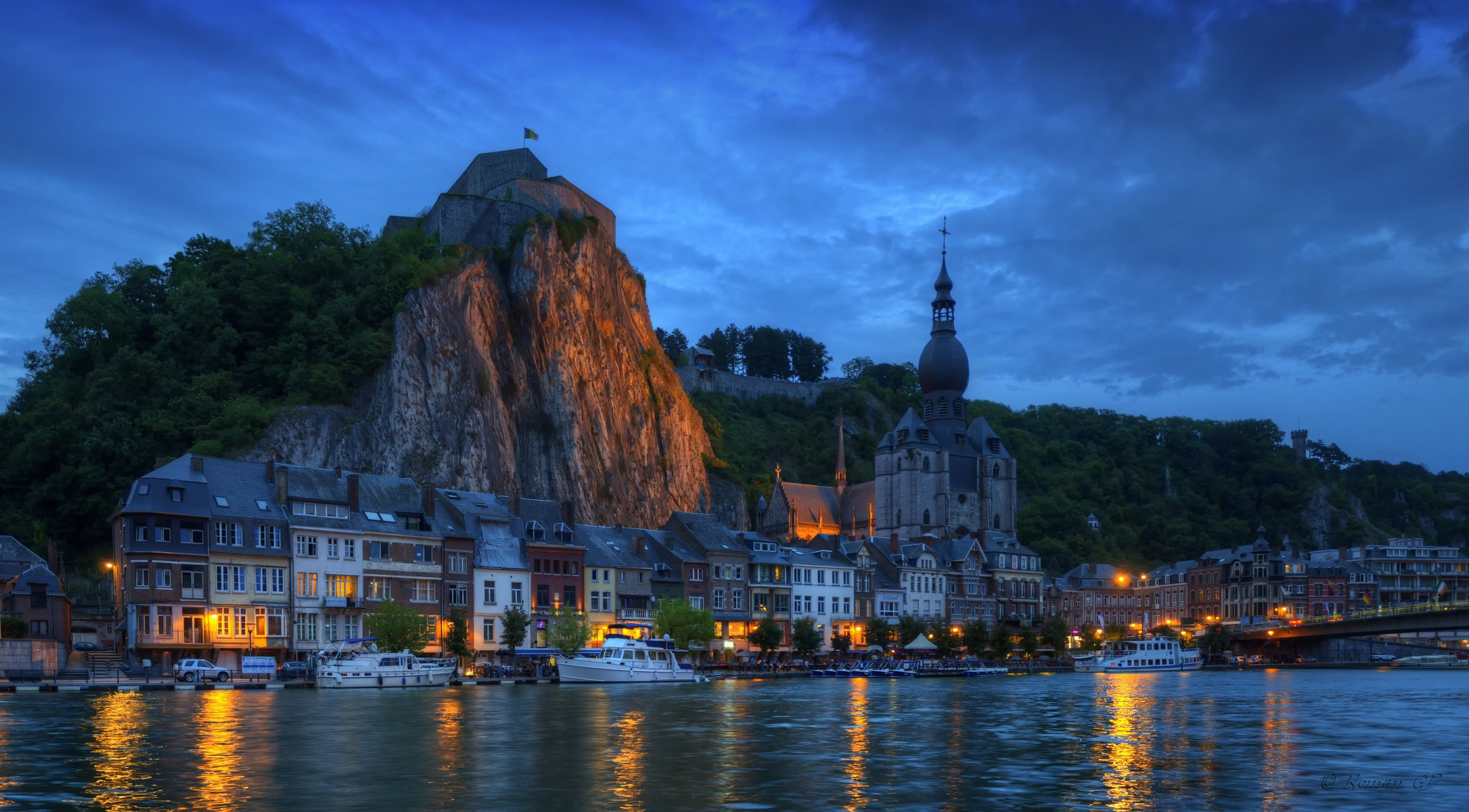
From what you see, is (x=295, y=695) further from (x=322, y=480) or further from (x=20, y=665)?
(x=322, y=480)

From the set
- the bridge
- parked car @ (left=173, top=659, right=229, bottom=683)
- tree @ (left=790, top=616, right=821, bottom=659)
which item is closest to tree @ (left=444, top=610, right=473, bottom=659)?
parked car @ (left=173, top=659, right=229, bottom=683)

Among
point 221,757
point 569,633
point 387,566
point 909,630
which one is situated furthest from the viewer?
point 909,630

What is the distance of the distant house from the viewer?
234ft

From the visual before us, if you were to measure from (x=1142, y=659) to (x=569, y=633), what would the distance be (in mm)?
52029

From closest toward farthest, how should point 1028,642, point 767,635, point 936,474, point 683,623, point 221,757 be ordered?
point 221,757, point 683,623, point 767,635, point 1028,642, point 936,474

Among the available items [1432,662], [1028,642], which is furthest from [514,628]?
[1432,662]

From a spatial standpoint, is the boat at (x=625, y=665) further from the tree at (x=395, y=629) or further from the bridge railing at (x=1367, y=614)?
the bridge railing at (x=1367, y=614)

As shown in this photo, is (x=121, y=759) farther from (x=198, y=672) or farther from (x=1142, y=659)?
(x=1142, y=659)

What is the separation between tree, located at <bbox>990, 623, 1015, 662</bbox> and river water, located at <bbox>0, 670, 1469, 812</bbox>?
51.9 m

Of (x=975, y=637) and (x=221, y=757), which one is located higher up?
(x=221, y=757)

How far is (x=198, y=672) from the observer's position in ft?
214

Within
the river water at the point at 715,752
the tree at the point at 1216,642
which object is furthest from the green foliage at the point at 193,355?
the tree at the point at 1216,642

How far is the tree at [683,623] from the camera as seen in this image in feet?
291

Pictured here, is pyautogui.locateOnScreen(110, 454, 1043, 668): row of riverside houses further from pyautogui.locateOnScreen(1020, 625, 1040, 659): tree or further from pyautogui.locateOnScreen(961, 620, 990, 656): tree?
pyautogui.locateOnScreen(1020, 625, 1040, 659): tree
